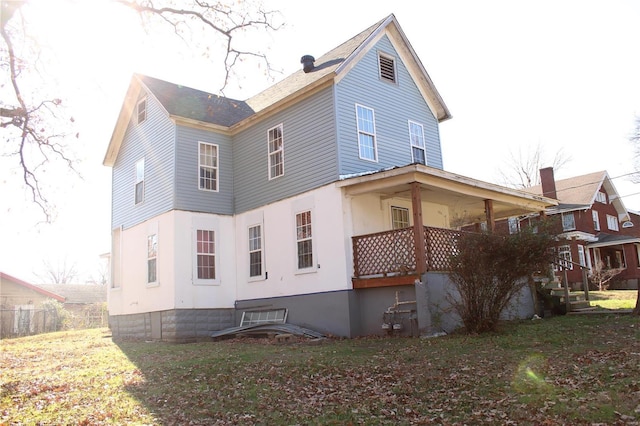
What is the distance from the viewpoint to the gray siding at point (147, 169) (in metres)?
18.1

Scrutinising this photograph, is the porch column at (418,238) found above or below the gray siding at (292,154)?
below

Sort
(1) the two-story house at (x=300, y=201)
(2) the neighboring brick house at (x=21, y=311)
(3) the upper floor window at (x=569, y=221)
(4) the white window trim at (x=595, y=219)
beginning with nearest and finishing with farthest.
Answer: (1) the two-story house at (x=300, y=201), (2) the neighboring brick house at (x=21, y=311), (3) the upper floor window at (x=569, y=221), (4) the white window trim at (x=595, y=219)

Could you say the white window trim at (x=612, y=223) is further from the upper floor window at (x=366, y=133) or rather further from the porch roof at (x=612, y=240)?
the upper floor window at (x=366, y=133)

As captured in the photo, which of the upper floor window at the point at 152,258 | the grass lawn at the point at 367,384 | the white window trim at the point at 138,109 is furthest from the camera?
the white window trim at the point at 138,109

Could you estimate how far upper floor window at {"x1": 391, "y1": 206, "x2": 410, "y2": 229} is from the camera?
16406 mm

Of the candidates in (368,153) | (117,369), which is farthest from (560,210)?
(117,369)

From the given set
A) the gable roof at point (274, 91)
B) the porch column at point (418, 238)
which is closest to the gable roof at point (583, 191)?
the gable roof at point (274, 91)

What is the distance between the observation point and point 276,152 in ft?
56.1

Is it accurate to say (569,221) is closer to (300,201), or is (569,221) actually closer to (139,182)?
(300,201)

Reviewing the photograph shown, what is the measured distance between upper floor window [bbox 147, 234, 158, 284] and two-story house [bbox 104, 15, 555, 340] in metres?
0.07

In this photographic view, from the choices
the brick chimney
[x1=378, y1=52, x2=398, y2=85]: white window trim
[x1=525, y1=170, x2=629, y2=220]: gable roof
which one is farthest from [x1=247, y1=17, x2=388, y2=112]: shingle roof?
[x1=525, y1=170, x2=629, y2=220]: gable roof

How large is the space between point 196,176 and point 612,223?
36316 millimetres

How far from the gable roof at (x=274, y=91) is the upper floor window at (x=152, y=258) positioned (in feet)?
14.0

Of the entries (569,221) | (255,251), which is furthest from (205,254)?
(569,221)
